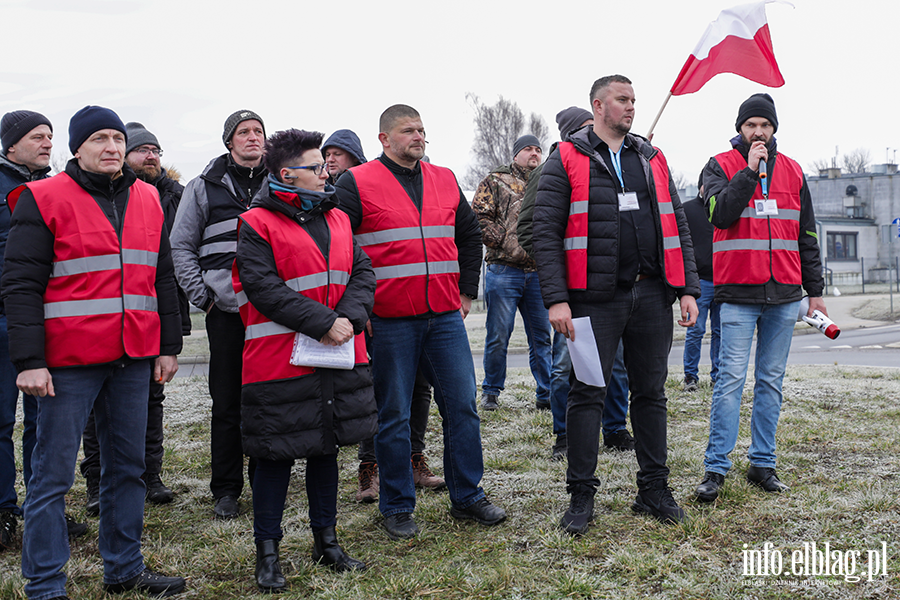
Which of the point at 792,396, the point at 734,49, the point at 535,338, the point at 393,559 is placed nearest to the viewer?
the point at 393,559

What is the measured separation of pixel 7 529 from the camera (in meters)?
3.81

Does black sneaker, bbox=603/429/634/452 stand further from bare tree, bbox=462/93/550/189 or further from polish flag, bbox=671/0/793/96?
bare tree, bbox=462/93/550/189

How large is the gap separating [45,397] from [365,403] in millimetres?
1341

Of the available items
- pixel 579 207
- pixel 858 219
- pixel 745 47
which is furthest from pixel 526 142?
pixel 858 219

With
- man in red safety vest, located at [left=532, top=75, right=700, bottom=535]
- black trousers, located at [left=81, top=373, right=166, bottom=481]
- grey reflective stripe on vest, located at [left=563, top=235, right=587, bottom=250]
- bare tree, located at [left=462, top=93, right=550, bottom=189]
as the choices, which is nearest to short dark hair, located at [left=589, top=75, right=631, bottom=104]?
man in red safety vest, located at [left=532, top=75, right=700, bottom=535]

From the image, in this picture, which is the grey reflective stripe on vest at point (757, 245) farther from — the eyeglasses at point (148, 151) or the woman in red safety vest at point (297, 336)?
the eyeglasses at point (148, 151)

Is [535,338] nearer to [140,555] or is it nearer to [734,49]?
[734,49]

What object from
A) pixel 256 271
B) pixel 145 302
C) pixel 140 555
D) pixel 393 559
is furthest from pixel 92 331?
pixel 393 559

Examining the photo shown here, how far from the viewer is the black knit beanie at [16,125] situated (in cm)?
396

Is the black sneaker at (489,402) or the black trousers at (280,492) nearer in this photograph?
the black trousers at (280,492)

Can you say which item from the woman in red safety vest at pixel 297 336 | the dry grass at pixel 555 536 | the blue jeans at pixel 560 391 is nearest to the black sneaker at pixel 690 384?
the dry grass at pixel 555 536

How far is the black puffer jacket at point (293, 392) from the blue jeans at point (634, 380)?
46.5 inches

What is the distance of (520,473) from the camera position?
191 inches

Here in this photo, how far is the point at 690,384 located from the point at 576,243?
4.59 metres
